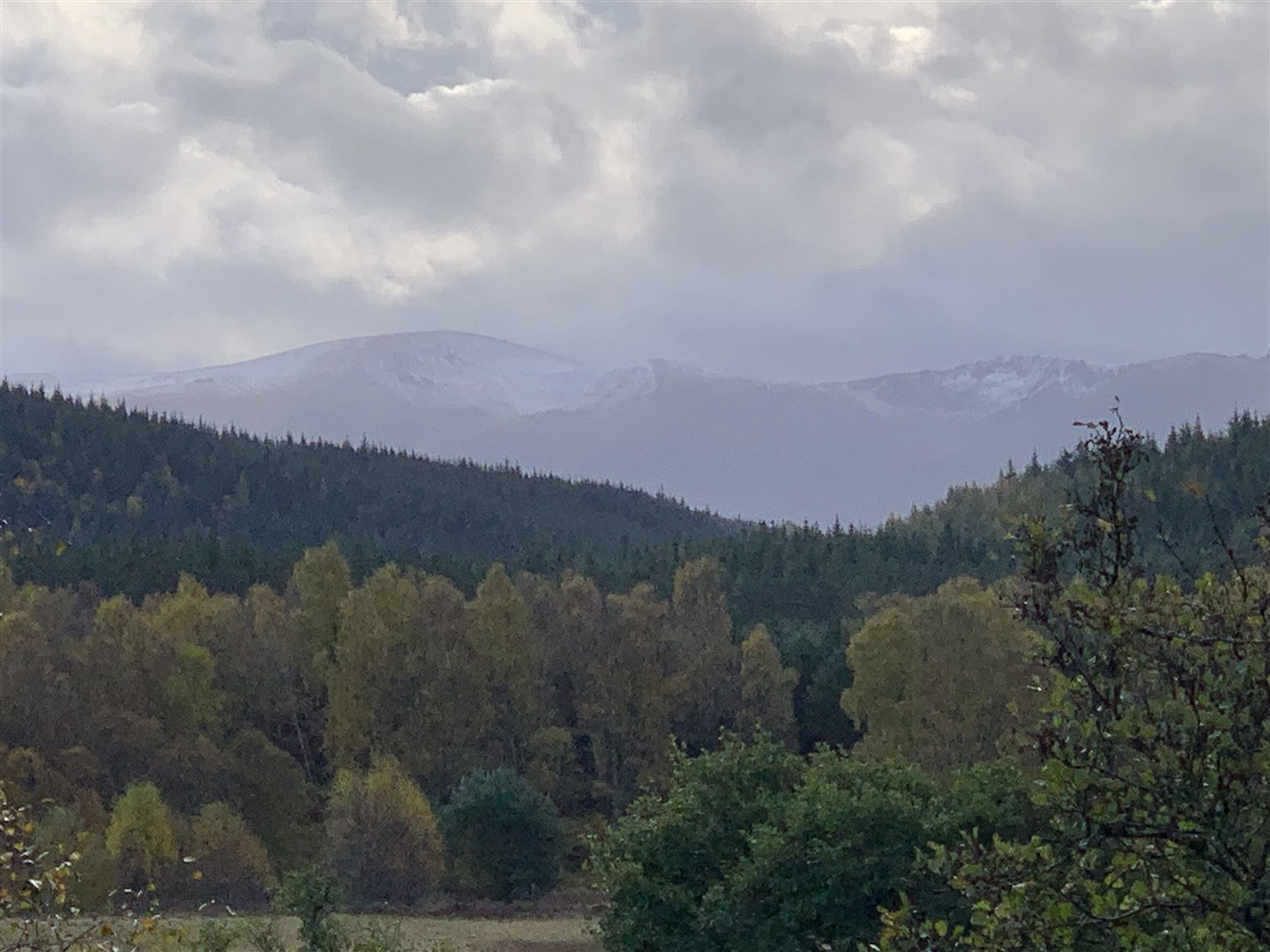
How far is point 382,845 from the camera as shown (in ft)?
224

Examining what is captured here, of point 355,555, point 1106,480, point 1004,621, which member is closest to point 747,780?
point 1106,480

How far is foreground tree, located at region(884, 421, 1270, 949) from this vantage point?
10.8 m

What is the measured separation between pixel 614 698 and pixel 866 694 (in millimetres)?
19435

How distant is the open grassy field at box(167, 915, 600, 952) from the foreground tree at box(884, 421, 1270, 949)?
4054cm

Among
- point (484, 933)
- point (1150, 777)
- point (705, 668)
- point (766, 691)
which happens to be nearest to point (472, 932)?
point (484, 933)

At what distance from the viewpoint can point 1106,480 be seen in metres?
12.4

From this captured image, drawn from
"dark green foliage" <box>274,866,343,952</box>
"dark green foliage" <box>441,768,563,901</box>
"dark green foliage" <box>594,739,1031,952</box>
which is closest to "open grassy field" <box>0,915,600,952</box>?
"dark green foliage" <box>441,768,563,901</box>

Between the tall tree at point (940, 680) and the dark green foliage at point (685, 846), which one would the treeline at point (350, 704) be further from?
the dark green foliage at point (685, 846)

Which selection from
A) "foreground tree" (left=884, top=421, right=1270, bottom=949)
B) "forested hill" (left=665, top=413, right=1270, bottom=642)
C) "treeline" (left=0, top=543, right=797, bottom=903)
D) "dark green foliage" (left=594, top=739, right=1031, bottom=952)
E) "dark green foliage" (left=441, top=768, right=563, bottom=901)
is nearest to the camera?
"foreground tree" (left=884, top=421, right=1270, bottom=949)

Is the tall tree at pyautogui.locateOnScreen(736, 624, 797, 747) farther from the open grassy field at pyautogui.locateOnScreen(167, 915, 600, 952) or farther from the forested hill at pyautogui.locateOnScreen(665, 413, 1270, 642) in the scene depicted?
the open grassy field at pyautogui.locateOnScreen(167, 915, 600, 952)

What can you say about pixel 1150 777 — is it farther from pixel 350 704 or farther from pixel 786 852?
pixel 350 704

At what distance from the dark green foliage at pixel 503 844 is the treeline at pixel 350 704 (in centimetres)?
54

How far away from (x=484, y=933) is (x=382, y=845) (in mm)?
9458

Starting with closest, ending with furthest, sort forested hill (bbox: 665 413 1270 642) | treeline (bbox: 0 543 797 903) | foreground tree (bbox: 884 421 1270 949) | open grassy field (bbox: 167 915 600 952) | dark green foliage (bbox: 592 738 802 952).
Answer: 1. foreground tree (bbox: 884 421 1270 949)
2. dark green foliage (bbox: 592 738 802 952)
3. open grassy field (bbox: 167 915 600 952)
4. treeline (bbox: 0 543 797 903)
5. forested hill (bbox: 665 413 1270 642)
